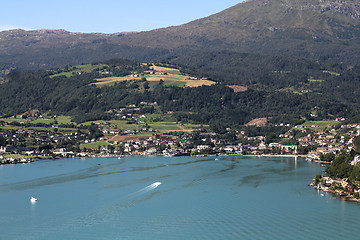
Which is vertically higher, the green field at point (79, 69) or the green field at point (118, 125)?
the green field at point (79, 69)

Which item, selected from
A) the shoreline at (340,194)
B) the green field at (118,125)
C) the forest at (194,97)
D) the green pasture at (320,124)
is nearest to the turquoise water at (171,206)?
the shoreline at (340,194)

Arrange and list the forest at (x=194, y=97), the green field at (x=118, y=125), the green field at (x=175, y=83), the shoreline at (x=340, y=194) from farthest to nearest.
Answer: the green field at (x=175, y=83), the forest at (x=194, y=97), the green field at (x=118, y=125), the shoreline at (x=340, y=194)

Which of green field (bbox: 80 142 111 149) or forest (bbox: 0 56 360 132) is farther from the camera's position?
forest (bbox: 0 56 360 132)

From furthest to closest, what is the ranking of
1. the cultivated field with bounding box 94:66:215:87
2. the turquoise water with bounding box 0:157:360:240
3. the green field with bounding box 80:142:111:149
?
the cultivated field with bounding box 94:66:215:87
the green field with bounding box 80:142:111:149
the turquoise water with bounding box 0:157:360:240

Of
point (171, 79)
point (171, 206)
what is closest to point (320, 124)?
point (171, 79)

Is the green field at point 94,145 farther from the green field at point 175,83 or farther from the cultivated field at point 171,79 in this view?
the cultivated field at point 171,79

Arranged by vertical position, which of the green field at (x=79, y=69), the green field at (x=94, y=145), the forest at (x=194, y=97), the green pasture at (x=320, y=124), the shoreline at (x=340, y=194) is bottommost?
the green field at (x=94, y=145)

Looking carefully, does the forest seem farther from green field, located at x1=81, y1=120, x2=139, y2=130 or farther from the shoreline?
the shoreline

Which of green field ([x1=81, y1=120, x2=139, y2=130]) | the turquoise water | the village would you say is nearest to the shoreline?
the turquoise water

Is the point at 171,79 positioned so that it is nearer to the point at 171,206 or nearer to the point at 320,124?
the point at 320,124

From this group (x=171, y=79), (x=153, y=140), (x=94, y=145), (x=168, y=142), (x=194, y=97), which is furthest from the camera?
(x=171, y=79)
